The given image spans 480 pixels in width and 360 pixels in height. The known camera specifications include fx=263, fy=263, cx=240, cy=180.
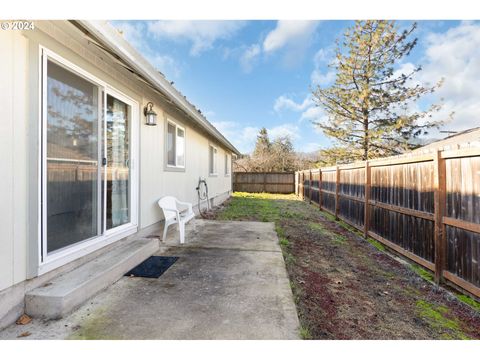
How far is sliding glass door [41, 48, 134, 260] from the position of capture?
2.53 metres

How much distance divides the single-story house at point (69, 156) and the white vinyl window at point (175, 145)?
101 centimetres

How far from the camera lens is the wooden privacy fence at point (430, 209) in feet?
9.36

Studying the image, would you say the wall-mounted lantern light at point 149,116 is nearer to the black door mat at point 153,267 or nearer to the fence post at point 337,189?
the black door mat at point 153,267

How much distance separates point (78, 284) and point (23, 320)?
421 mm

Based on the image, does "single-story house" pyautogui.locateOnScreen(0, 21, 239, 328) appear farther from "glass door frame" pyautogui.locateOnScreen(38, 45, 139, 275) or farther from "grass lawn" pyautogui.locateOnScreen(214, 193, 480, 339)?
"grass lawn" pyautogui.locateOnScreen(214, 193, 480, 339)

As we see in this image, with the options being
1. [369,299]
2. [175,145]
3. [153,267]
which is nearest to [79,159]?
[153,267]

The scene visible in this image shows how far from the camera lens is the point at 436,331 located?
92.1 inches

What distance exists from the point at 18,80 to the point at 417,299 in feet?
14.7

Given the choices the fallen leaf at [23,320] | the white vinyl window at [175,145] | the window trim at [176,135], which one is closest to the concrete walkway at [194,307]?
the fallen leaf at [23,320]

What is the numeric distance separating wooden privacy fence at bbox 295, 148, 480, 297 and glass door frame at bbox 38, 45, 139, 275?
165 inches

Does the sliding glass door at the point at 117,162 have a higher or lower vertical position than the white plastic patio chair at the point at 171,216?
higher

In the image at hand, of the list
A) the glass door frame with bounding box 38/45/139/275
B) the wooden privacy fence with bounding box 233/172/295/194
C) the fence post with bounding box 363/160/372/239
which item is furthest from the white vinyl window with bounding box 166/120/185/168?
the wooden privacy fence with bounding box 233/172/295/194

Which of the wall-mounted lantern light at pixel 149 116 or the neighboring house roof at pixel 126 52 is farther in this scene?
the wall-mounted lantern light at pixel 149 116
